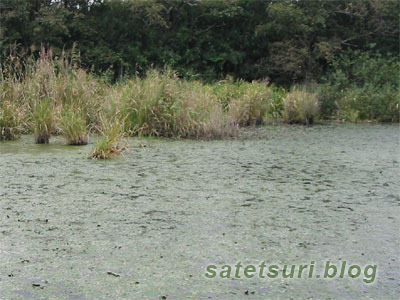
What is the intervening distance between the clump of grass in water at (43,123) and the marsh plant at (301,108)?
4.34 meters

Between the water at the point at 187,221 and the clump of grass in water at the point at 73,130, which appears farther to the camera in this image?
the clump of grass in water at the point at 73,130

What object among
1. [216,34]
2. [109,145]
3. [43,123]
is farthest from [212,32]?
[109,145]

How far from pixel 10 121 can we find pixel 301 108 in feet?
15.7

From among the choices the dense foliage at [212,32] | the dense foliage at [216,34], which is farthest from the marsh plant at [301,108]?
the dense foliage at [212,32]

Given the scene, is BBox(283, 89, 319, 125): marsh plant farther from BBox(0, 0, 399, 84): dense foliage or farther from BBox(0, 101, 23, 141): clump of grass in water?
BBox(0, 0, 399, 84): dense foliage

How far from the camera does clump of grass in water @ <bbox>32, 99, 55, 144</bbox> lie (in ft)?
20.2

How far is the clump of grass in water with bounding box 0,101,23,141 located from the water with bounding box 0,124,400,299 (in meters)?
0.78

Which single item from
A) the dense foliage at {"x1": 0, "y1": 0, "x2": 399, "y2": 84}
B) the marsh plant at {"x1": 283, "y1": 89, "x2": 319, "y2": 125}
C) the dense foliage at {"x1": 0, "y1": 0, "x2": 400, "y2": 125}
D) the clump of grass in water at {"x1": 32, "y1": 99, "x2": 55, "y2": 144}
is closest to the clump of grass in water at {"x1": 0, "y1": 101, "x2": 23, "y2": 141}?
the clump of grass in water at {"x1": 32, "y1": 99, "x2": 55, "y2": 144}

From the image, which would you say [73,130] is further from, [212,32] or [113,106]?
[212,32]

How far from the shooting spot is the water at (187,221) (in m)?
2.28

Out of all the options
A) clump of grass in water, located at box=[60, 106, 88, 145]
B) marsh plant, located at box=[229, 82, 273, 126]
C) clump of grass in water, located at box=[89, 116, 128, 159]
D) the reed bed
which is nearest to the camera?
clump of grass in water, located at box=[89, 116, 128, 159]

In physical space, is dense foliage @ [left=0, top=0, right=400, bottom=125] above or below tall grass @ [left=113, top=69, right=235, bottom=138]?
above

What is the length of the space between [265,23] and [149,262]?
535 inches

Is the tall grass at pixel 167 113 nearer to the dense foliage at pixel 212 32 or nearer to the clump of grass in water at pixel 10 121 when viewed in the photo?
the clump of grass in water at pixel 10 121
